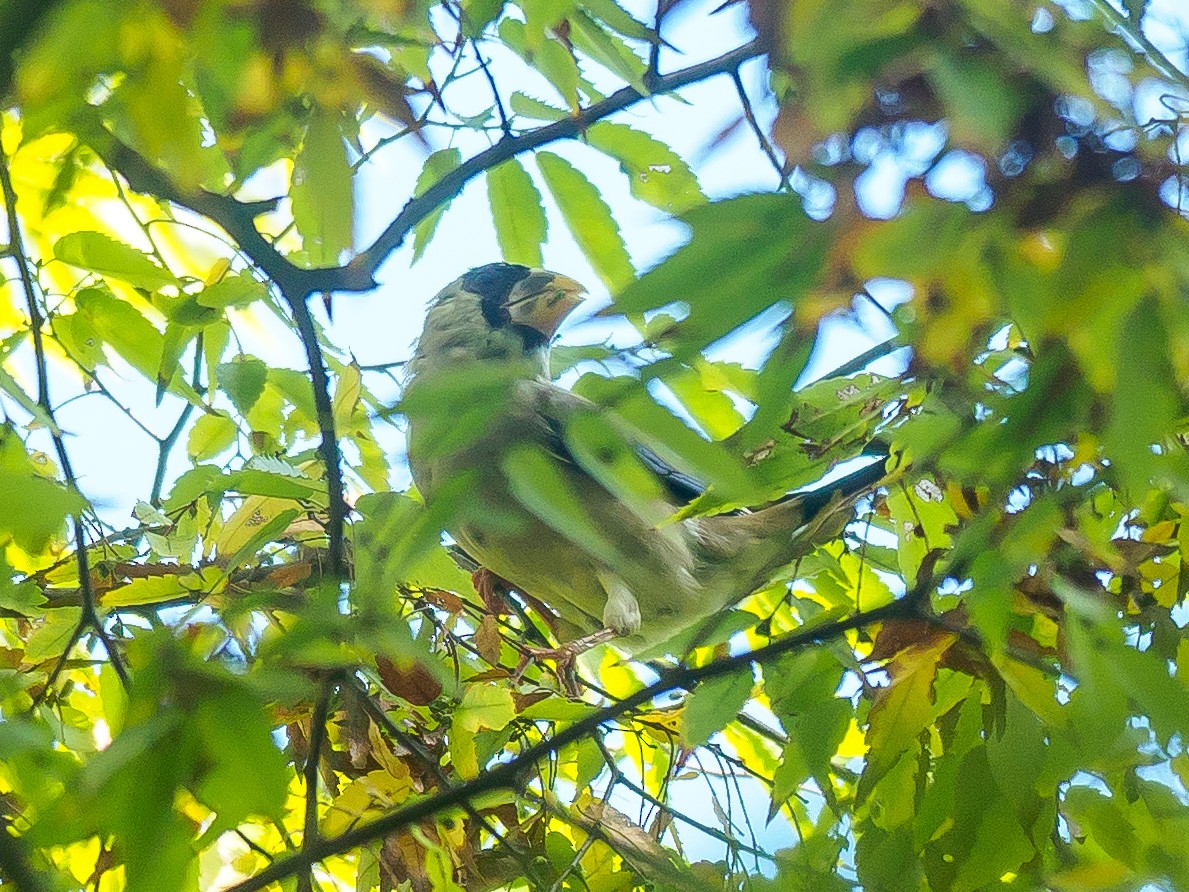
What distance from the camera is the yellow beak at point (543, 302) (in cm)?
337

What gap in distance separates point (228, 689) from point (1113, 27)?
684mm

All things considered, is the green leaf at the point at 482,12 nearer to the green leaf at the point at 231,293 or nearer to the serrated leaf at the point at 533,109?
the serrated leaf at the point at 533,109

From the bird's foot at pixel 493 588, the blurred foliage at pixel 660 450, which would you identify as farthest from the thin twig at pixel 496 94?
the bird's foot at pixel 493 588

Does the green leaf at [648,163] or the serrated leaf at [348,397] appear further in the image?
the serrated leaf at [348,397]

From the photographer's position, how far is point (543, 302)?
11.1ft

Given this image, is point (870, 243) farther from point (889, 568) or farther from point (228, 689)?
point (889, 568)

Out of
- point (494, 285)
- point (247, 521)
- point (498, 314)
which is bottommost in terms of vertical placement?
point (247, 521)

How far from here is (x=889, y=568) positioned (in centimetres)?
202

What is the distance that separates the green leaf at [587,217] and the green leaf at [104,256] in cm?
58

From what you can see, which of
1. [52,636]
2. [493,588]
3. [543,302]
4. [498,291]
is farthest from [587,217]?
[498,291]

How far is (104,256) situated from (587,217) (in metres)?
0.66

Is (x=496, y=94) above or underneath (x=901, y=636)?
above

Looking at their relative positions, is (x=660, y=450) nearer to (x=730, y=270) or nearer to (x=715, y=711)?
(x=730, y=270)

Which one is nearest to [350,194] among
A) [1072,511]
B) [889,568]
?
[1072,511]
